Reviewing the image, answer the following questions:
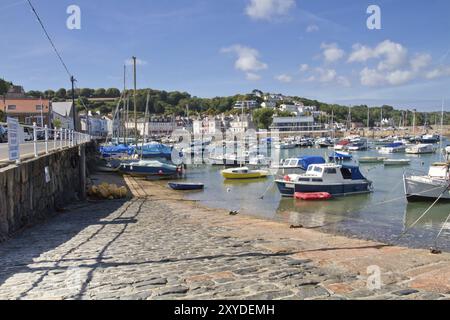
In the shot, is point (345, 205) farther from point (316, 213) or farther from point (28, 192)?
point (28, 192)

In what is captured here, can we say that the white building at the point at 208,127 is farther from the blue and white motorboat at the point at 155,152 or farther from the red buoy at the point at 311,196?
the red buoy at the point at 311,196

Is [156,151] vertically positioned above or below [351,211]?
above

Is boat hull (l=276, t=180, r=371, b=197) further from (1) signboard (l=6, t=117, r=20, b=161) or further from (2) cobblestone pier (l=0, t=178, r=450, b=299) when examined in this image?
(1) signboard (l=6, t=117, r=20, b=161)

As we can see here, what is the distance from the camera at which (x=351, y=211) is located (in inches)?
1047

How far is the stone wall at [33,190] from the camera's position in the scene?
37.3ft

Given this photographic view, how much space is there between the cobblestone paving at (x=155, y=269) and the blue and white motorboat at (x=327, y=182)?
1987 cm

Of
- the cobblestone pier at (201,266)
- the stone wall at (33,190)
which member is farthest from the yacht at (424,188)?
the stone wall at (33,190)

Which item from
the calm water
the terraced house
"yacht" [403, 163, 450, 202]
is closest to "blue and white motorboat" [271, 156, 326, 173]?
the calm water

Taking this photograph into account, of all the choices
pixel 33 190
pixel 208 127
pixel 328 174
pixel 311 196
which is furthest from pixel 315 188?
pixel 208 127

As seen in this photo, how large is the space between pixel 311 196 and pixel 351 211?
4842mm

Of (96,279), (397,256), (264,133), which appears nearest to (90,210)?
(96,279)

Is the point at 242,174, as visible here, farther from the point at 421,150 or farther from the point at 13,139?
the point at 421,150
